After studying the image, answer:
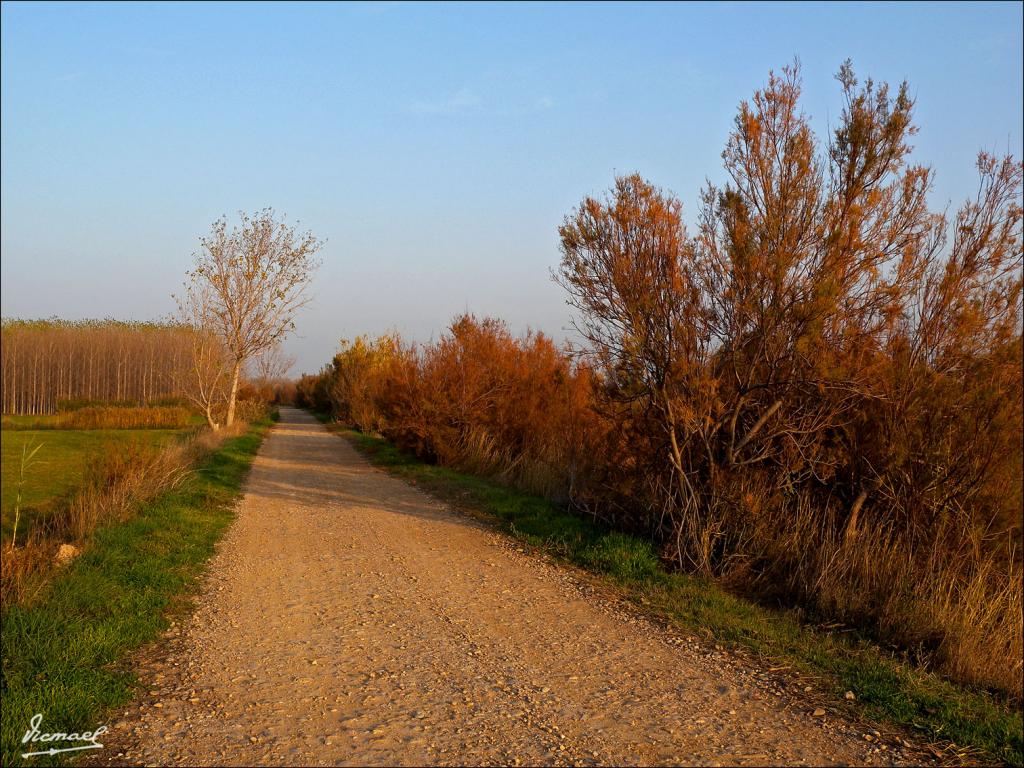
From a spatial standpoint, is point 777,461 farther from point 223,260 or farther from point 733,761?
point 223,260

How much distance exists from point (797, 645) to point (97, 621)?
232 inches

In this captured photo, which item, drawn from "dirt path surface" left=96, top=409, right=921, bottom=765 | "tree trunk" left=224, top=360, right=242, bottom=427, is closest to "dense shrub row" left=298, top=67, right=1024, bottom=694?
"dirt path surface" left=96, top=409, right=921, bottom=765

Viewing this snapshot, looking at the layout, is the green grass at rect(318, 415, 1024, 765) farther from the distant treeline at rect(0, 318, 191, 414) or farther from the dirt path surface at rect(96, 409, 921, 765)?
the distant treeline at rect(0, 318, 191, 414)

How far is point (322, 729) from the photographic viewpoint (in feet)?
14.2

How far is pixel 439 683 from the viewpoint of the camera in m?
5.14

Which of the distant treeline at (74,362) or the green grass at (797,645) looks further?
the distant treeline at (74,362)

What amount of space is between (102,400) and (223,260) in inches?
538

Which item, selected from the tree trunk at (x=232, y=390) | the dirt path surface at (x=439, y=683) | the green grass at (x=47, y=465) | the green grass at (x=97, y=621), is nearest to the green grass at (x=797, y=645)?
the dirt path surface at (x=439, y=683)

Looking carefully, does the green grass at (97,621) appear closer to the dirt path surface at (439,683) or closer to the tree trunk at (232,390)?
the dirt path surface at (439,683)

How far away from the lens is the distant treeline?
12.8 m

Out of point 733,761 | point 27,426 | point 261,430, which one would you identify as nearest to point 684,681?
point 733,761

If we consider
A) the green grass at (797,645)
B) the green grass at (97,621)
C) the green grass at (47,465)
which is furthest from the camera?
the green grass at (47,465)

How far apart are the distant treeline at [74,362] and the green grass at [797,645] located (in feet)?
28.8

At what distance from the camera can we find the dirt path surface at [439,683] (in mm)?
4168
